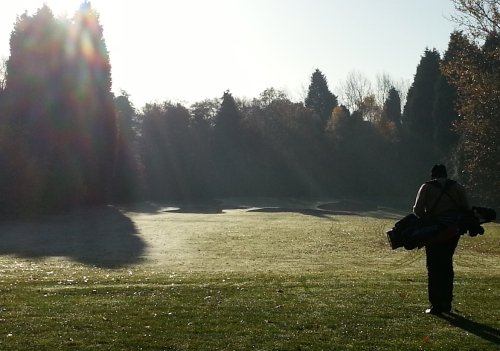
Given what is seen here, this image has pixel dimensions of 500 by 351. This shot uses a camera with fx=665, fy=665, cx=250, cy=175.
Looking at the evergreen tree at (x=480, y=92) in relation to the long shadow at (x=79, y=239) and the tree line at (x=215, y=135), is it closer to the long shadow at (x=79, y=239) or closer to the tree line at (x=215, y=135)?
the tree line at (x=215, y=135)

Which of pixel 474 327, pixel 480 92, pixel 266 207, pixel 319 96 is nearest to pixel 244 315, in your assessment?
pixel 474 327

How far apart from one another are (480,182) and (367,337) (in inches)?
1496

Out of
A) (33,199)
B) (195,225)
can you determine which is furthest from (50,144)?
(195,225)

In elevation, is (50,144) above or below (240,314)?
above

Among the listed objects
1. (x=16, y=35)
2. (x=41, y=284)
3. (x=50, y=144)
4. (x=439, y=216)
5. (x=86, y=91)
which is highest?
(x=16, y=35)

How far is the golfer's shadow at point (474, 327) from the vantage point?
850 cm

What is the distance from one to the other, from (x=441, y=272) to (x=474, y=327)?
3.57ft

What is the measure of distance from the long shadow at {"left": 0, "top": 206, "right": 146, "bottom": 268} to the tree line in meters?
6.76

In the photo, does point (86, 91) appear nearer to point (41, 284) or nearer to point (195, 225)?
point (195, 225)

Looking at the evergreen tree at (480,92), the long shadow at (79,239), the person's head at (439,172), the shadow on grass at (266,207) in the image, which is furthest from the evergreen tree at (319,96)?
the person's head at (439,172)

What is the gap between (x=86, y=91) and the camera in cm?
7025

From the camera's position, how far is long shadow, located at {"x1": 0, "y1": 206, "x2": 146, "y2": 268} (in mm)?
31500

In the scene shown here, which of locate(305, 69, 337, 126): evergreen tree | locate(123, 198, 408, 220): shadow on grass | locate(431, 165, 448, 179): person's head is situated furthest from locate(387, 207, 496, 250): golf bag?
locate(305, 69, 337, 126): evergreen tree

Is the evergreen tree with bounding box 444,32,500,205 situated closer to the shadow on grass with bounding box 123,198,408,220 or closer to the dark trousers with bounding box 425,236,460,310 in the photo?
the dark trousers with bounding box 425,236,460,310
